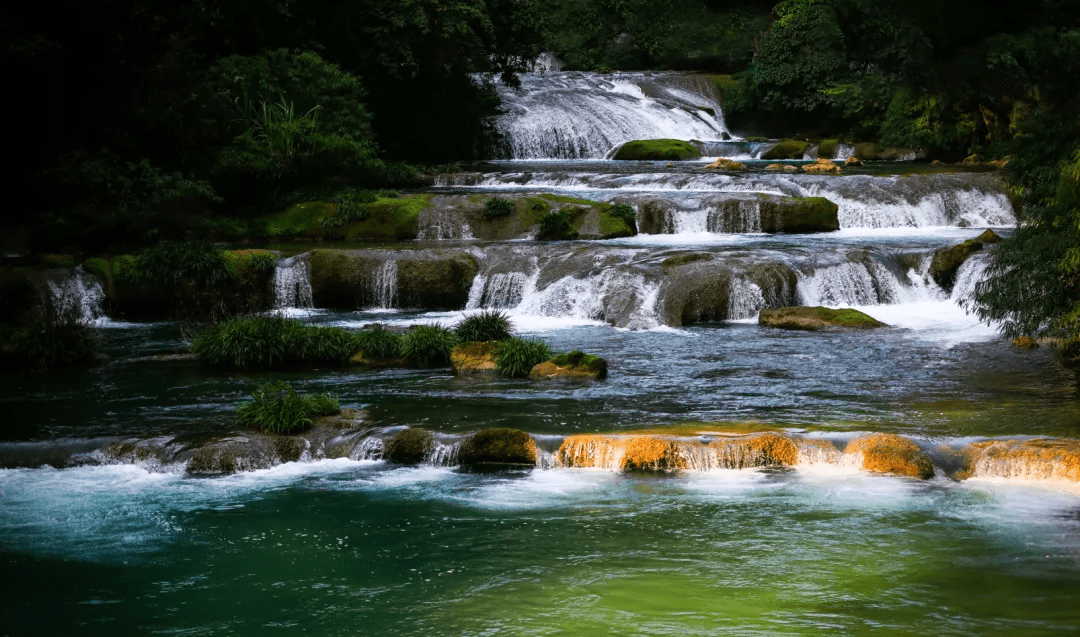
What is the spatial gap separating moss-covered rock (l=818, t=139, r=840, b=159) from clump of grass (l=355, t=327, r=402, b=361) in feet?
70.5

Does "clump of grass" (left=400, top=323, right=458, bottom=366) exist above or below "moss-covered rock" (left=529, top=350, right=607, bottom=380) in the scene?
above

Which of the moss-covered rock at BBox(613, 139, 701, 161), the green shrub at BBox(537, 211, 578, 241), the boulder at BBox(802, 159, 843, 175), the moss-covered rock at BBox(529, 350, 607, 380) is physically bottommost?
the moss-covered rock at BBox(529, 350, 607, 380)

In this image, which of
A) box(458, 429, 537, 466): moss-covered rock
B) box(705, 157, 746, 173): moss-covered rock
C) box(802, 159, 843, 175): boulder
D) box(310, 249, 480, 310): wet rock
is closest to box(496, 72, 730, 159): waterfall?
box(705, 157, 746, 173): moss-covered rock

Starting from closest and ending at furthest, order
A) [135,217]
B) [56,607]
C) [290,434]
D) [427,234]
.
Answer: [56,607], [290,434], [135,217], [427,234]

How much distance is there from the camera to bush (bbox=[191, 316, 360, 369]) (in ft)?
48.0

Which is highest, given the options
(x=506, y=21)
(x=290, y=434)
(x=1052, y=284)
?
(x=506, y=21)

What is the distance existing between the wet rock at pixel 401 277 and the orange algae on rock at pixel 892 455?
33.2 feet

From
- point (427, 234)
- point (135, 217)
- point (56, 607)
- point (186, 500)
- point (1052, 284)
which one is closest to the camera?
point (56, 607)

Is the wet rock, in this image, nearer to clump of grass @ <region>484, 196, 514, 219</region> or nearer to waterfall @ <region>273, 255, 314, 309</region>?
waterfall @ <region>273, 255, 314, 309</region>

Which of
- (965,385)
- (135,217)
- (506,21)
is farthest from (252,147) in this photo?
(965,385)

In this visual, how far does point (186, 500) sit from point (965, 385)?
327 inches

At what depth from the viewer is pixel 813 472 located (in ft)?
32.5

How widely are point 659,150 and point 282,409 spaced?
22243mm

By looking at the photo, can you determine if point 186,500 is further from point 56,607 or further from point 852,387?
point 852,387
